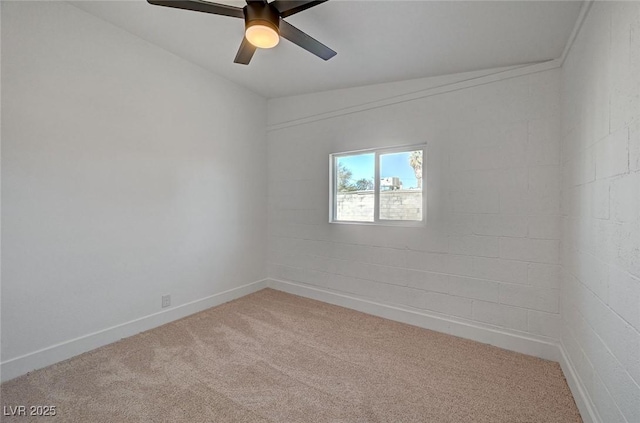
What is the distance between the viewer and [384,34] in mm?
2234

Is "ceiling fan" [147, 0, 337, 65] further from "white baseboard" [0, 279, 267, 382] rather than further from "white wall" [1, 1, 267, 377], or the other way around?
"white baseboard" [0, 279, 267, 382]

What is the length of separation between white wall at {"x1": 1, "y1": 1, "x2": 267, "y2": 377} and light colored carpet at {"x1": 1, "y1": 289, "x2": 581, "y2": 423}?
47 centimetres

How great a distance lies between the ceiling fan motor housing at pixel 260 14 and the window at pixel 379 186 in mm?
1855

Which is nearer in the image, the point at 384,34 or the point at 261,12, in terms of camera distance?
the point at 261,12

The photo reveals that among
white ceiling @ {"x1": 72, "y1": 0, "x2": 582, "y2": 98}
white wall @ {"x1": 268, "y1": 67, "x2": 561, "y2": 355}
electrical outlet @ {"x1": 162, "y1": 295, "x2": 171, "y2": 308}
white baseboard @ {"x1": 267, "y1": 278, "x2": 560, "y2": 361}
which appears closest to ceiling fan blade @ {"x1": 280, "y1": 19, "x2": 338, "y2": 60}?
white ceiling @ {"x1": 72, "y1": 0, "x2": 582, "y2": 98}

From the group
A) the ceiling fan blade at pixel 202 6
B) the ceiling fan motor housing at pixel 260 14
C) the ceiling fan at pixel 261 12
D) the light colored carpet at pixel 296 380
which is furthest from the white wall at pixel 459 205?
the ceiling fan blade at pixel 202 6

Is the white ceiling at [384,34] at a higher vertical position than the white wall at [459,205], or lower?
higher

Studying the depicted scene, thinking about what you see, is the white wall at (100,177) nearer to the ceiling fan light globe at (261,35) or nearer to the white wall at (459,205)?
the white wall at (459,205)

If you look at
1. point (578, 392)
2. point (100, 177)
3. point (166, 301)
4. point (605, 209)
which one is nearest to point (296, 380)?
point (166, 301)

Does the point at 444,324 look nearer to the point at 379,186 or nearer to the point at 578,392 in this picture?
the point at 578,392

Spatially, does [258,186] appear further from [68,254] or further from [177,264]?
[68,254]

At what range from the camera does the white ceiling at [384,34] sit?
75.5 inches

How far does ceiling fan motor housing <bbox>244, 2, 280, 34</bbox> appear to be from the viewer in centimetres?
171

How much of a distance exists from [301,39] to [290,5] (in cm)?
Result: 28
